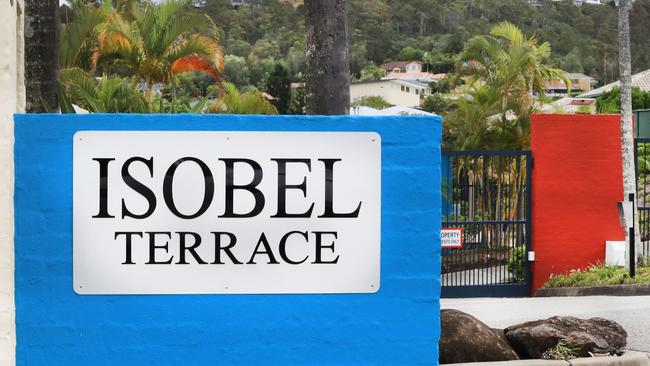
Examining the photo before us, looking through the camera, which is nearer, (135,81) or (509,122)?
(135,81)

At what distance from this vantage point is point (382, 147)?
5.53 metres

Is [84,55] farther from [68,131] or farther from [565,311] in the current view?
[68,131]

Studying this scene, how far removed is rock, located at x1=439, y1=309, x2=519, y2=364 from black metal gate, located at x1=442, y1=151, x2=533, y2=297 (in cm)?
737

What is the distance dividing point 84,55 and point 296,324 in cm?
1202

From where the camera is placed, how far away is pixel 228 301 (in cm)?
545

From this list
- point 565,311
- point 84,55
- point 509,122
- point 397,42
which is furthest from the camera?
point 397,42

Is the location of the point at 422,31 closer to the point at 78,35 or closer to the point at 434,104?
the point at 434,104

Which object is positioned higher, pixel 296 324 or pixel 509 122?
pixel 509 122

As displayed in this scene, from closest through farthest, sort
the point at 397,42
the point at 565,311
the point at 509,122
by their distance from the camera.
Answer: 1. the point at 565,311
2. the point at 509,122
3. the point at 397,42

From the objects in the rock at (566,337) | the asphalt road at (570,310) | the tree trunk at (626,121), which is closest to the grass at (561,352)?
the rock at (566,337)

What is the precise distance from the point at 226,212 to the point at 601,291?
11.6m

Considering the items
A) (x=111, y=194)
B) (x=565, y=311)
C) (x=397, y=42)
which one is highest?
(x=397, y=42)

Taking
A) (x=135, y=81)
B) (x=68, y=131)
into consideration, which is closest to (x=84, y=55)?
(x=135, y=81)

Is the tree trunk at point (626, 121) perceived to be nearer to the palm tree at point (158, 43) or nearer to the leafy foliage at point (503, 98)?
the palm tree at point (158, 43)
